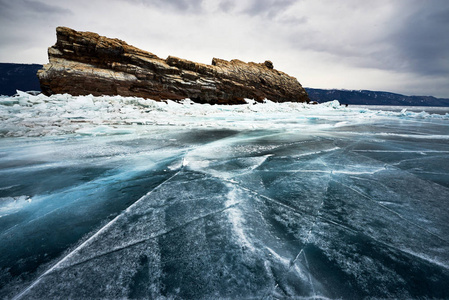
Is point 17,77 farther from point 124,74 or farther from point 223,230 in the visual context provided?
point 223,230

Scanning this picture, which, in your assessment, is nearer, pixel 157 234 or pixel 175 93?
pixel 157 234

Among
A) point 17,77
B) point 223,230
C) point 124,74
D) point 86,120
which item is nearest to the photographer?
point 223,230

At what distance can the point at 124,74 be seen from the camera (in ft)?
54.5

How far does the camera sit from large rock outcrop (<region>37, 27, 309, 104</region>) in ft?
48.8

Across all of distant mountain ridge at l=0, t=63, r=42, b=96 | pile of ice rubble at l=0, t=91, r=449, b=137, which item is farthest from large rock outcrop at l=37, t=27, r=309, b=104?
distant mountain ridge at l=0, t=63, r=42, b=96

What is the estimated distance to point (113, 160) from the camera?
7.36ft

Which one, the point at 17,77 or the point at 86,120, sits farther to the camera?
the point at 17,77

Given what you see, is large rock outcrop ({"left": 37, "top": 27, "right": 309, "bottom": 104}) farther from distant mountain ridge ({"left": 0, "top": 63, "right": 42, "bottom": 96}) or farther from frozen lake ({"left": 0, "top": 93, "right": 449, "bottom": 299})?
distant mountain ridge ({"left": 0, "top": 63, "right": 42, "bottom": 96})

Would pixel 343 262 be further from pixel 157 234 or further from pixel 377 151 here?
pixel 377 151

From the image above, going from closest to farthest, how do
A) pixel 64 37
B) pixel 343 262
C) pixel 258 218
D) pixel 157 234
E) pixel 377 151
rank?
pixel 343 262 → pixel 157 234 → pixel 258 218 → pixel 377 151 → pixel 64 37

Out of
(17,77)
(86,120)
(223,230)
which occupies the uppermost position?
(17,77)

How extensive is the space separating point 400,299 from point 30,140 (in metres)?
4.81

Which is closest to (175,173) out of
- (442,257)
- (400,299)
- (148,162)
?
(148,162)

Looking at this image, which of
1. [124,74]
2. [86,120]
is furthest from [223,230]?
[124,74]
